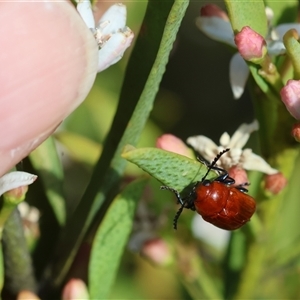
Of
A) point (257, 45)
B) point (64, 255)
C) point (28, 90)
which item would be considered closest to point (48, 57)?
point (28, 90)

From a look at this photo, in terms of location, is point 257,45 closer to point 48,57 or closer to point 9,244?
point 48,57

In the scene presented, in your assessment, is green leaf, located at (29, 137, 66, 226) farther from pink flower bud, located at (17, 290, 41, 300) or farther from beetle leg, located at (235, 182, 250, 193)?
beetle leg, located at (235, 182, 250, 193)

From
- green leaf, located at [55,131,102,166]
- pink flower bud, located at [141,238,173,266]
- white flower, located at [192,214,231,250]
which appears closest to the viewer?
pink flower bud, located at [141,238,173,266]

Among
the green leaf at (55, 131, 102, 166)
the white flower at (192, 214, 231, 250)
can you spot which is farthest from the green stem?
the white flower at (192, 214, 231, 250)

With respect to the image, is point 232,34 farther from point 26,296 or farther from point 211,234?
point 211,234

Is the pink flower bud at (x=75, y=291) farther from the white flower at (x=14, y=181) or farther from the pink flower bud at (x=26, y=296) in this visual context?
the white flower at (x=14, y=181)

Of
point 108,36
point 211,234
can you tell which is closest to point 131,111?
point 108,36
